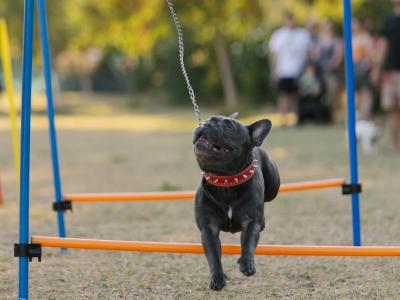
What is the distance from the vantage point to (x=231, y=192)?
3633 millimetres

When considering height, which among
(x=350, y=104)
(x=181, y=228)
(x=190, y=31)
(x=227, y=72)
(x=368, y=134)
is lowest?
(x=181, y=228)

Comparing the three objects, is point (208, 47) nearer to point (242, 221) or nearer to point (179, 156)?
point (179, 156)

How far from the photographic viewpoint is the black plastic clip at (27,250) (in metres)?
3.81

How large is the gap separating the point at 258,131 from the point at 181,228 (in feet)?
9.60

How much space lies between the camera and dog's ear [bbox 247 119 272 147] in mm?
3562

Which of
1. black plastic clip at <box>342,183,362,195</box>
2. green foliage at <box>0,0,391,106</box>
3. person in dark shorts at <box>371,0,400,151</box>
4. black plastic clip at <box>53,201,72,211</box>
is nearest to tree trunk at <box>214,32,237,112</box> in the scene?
green foliage at <box>0,0,391,106</box>

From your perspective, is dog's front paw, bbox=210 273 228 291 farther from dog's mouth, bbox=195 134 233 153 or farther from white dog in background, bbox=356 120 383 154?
white dog in background, bbox=356 120 383 154

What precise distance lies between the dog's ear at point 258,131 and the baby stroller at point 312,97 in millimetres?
11350

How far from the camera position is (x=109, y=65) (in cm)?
3775

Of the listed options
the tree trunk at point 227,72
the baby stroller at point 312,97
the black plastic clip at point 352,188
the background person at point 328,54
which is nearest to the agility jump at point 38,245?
the black plastic clip at point 352,188

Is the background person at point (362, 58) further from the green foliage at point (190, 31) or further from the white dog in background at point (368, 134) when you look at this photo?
the green foliage at point (190, 31)

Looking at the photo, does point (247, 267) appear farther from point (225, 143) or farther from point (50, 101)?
point (50, 101)

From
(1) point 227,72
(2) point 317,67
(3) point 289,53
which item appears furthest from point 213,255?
(1) point 227,72

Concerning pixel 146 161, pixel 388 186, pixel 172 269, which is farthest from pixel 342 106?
pixel 172 269
